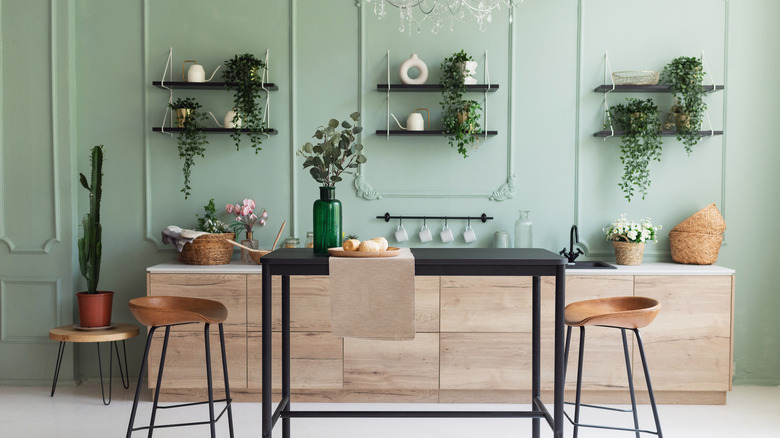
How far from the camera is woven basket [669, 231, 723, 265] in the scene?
4.05 m

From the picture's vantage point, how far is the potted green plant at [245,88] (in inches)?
162

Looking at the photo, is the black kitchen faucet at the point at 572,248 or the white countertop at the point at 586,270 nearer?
the white countertop at the point at 586,270

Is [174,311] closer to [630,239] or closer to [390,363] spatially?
[390,363]

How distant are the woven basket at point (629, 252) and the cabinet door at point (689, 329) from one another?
239 mm

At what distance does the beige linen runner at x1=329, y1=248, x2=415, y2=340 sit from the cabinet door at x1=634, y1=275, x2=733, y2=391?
78.6 inches

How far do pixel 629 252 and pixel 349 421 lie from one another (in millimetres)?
2083

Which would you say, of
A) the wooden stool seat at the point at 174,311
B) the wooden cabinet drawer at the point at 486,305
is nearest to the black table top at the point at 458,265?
the wooden stool seat at the point at 174,311

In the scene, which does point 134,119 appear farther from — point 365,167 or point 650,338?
point 650,338

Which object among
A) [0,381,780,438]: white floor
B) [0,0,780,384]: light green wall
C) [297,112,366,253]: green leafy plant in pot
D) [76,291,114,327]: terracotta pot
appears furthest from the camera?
[0,0,780,384]: light green wall

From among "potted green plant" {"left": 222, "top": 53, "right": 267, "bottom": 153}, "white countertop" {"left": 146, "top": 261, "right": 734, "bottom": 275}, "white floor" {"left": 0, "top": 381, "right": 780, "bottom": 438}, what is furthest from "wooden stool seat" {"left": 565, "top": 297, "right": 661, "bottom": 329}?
"potted green plant" {"left": 222, "top": 53, "right": 267, "bottom": 153}

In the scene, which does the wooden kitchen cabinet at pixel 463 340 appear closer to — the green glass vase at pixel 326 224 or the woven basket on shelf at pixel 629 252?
the woven basket on shelf at pixel 629 252

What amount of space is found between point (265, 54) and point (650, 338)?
10.3 feet

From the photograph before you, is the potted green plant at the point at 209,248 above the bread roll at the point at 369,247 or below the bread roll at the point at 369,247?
below

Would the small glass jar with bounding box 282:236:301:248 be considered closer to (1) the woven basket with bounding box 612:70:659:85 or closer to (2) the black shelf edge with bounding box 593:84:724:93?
(2) the black shelf edge with bounding box 593:84:724:93
